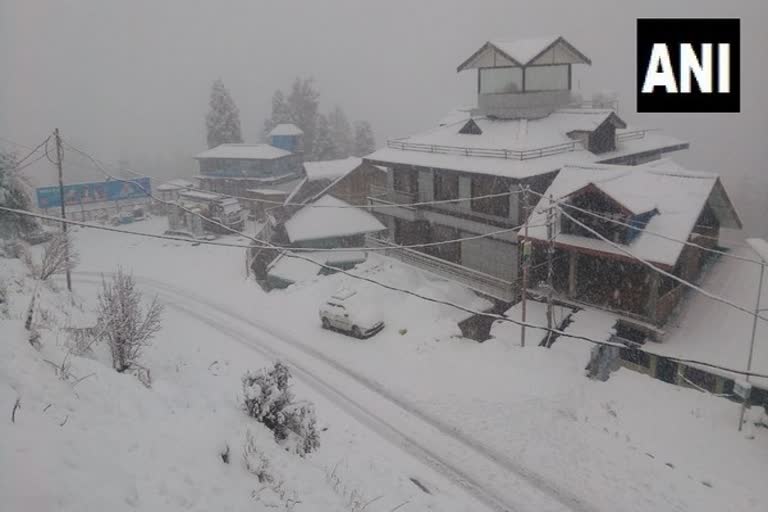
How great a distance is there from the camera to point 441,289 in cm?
2880

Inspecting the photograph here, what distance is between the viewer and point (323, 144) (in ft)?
220

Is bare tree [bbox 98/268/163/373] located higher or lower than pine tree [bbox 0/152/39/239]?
lower

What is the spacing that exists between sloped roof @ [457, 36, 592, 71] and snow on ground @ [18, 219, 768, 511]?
15.5 meters

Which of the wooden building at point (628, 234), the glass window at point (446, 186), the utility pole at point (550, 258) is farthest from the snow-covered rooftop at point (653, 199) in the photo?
the glass window at point (446, 186)

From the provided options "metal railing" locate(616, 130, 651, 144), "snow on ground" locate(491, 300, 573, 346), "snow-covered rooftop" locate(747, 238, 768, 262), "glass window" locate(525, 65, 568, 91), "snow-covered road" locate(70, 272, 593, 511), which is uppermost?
"glass window" locate(525, 65, 568, 91)

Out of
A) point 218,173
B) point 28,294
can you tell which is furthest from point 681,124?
point 28,294

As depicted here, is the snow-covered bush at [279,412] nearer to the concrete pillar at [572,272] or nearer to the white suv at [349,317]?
the white suv at [349,317]

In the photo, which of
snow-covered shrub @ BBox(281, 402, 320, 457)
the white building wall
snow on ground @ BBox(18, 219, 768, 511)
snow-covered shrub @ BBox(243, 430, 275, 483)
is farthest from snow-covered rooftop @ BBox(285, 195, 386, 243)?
snow-covered shrub @ BBox(243, 430, 275, 483)

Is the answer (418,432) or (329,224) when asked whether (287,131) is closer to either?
(329,224)

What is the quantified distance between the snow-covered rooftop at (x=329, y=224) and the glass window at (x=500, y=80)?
11.8m

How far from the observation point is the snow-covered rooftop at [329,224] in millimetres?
35909

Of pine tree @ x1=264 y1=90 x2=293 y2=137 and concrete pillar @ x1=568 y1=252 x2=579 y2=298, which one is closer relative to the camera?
concrete pillar @ x1=568 y1=252 x2=579 y2=298

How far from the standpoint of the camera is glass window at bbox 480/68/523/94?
3381 cm

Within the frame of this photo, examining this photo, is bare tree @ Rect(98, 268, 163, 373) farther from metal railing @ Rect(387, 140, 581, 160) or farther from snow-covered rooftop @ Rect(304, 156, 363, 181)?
snow-covered rooftop @ Rect(304, 156, 363, 181)
